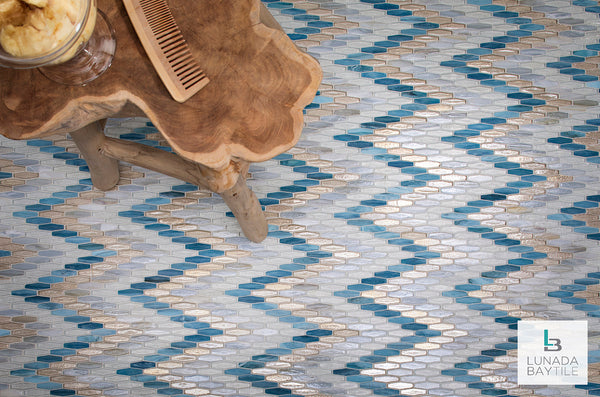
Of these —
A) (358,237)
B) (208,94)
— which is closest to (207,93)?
(208,94)

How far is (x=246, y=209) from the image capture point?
200cm

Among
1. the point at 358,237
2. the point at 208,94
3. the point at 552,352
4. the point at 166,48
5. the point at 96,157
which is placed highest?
the point at 166,48

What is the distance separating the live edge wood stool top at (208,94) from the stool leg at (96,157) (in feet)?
1.15

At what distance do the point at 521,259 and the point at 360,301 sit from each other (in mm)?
777

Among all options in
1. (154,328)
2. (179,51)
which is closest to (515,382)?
A: (154,328)

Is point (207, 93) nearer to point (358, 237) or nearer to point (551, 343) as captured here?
point (358, 237)

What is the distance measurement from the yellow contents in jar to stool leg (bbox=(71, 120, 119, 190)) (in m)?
0.60

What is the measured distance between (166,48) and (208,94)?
191 millimetres

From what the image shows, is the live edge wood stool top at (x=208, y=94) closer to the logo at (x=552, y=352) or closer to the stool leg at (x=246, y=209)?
the stool leg at (x=246, y=209)

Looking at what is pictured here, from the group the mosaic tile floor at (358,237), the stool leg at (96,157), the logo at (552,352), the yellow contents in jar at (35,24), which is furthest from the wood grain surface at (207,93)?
the logo at (552,352)

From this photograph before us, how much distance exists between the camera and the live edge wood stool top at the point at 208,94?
1497 mm

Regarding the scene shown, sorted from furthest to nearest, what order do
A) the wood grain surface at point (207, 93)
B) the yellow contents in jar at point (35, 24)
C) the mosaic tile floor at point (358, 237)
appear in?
the mosaic tile floor at point (358, 237)
the wood grain surface at point (207, 93)
the yellow contents in jar at point (35, 24)

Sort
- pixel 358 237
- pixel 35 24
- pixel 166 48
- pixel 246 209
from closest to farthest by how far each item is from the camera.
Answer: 1. pixel 35 24
2. pixel 166 48
3. pixel 246 209
4. pixel 358 237

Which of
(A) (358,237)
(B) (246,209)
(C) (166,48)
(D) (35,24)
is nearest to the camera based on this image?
(D) (35,24)
